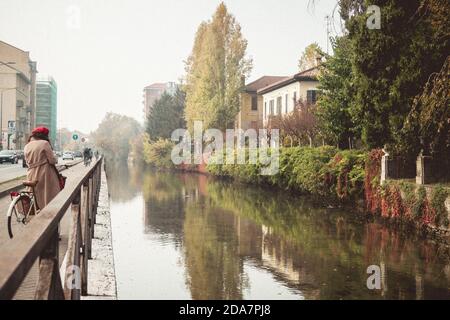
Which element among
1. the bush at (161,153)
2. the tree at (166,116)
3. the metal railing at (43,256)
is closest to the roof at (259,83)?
the tree at (166,116)

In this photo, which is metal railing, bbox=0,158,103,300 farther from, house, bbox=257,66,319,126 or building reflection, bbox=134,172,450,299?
house, bbox=257,66,319,126

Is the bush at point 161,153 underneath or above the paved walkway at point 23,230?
above

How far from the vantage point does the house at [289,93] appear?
45.7 m

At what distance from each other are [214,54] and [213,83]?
248 centimetres

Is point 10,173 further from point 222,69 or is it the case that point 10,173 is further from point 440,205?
point 440,205

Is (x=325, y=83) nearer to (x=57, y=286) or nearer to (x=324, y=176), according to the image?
(x=324, y=176)

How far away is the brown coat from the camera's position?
10.2 meters

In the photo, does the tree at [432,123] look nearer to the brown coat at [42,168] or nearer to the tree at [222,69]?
the brown coat at [42,168]

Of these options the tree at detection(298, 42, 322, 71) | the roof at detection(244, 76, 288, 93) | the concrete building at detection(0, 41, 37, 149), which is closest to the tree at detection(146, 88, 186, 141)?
the roof at detection(244, 76, 288, 93)

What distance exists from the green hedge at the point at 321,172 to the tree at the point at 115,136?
10364 centimetres

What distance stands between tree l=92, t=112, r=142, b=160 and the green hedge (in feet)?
340

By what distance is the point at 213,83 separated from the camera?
53.5 meters

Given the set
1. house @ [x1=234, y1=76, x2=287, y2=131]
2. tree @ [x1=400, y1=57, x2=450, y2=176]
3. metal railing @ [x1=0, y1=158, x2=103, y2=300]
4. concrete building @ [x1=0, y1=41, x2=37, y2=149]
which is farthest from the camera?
concrete building @ [x1=0, y1=41, x2=37, y2=149]
